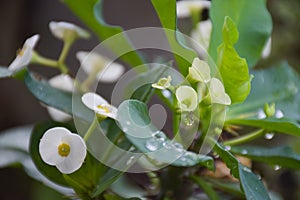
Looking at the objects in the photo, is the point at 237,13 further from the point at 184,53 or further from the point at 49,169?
the point at 49,169

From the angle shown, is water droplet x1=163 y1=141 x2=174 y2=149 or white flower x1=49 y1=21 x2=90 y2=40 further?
white flower x1=49 y1=21 x2=90 y2=40

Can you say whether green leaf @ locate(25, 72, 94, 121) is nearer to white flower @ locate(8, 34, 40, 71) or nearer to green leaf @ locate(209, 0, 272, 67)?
white flower @ locate(8, 34, 40, 71)

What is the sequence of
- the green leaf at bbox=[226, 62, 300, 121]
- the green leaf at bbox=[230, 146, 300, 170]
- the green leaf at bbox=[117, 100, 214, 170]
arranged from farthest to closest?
the green leaf at bbox=[226, 62, 300, 121], the green leaf at bbox=[230, 146, 300, 170], the green leaf at bbox=[117, 100, 214, 170]

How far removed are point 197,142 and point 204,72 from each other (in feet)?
0.39

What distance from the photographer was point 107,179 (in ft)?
1.65

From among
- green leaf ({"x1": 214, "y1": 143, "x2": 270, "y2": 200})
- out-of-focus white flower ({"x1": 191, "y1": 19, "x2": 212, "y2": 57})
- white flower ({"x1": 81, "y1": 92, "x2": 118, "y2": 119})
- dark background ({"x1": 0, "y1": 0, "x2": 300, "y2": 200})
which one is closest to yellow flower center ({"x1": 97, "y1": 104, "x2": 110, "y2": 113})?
white flower ({"x1": 81, "y1": 92, "x2": 118, "y2": 119})

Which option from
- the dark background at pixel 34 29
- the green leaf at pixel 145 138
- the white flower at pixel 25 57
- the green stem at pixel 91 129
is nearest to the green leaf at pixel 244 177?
the green leaf at pixel 145 138

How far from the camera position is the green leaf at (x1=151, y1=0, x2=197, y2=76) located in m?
0.50

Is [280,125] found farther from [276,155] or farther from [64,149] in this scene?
[64,149]

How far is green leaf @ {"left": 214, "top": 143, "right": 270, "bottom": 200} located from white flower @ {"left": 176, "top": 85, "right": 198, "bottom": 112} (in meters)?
0.04

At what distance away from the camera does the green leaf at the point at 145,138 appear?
454 mm

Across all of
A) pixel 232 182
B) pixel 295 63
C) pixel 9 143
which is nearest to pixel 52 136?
pixel 232 182

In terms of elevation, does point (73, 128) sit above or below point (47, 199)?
above

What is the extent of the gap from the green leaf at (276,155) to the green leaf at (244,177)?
0.20 feet
